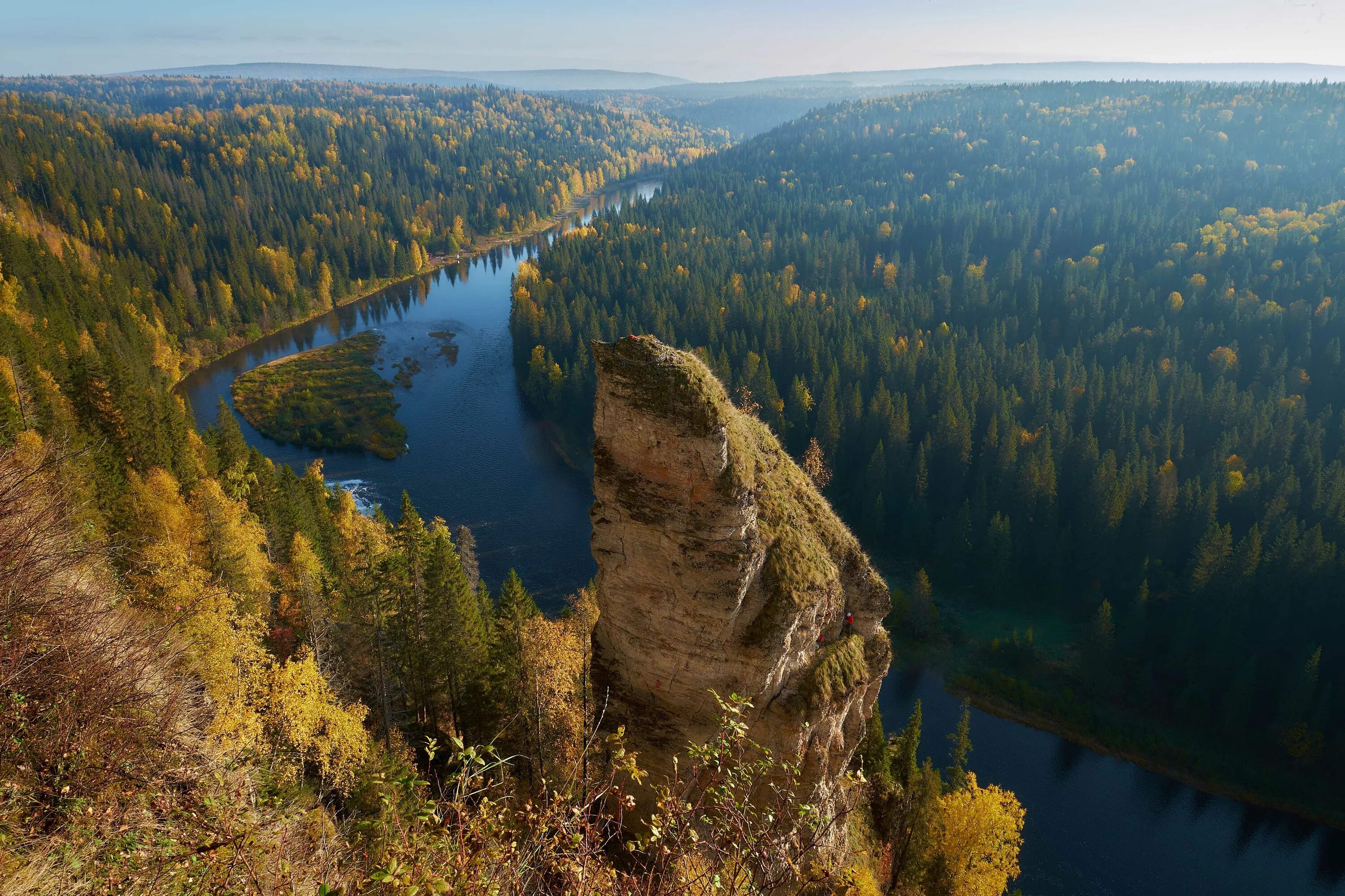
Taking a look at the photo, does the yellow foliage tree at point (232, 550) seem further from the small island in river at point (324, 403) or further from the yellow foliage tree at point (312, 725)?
the small island in river at point (324, 403)

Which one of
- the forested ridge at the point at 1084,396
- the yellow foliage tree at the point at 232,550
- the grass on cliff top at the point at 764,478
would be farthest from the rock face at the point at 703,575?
the forested ridge at the point at 1084,396

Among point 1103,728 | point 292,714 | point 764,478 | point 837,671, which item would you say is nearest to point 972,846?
point 837,671

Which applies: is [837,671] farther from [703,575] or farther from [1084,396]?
[1084,396]

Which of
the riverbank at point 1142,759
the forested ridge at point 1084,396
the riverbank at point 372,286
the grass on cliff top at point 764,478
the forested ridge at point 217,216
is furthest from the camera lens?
the forested ridge at point 217,216

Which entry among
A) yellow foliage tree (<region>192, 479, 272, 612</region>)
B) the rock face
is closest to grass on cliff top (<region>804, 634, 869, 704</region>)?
the rock face

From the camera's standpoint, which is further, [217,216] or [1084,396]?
[217,216]

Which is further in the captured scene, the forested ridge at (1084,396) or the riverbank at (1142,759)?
the forested ridge at (1084,396)

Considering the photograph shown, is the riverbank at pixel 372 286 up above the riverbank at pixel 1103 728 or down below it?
above

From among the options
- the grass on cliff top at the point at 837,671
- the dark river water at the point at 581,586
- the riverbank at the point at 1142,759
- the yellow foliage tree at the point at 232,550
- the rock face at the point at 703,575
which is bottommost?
the riverbank at the point at 1142,759

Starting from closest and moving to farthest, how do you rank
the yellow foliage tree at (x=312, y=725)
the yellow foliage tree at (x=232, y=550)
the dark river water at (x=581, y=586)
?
the yellow foliage tree at (x=312, y=725)
the yellow foliage tree at (x=232, y=550)
the dark river water at (x=581, y=586)
